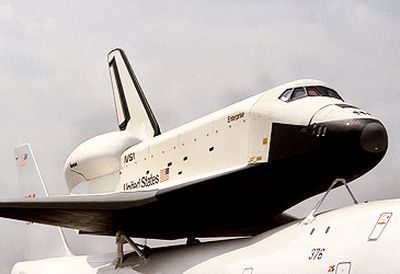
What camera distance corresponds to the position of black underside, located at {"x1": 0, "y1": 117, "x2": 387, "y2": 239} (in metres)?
16.3

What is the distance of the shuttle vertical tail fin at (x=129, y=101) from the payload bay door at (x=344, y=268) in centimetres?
1107

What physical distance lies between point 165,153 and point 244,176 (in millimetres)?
3442

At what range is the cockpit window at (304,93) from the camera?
17453 mm

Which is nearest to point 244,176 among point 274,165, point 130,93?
point 274,165

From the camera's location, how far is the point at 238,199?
718 inches

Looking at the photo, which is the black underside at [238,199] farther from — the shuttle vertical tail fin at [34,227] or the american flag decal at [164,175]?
the shuttle vertical tail fin at [34,227]

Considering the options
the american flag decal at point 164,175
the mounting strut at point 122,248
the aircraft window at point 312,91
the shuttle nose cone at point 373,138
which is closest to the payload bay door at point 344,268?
the shuttle nose cone at point 373,138

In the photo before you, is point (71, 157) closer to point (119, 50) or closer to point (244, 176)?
point (119, 50)

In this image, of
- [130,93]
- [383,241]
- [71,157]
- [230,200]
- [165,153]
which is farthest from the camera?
[130,93]

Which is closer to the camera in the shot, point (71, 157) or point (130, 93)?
point (71, 157)

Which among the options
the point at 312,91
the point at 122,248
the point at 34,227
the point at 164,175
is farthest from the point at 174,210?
the point at 34,227

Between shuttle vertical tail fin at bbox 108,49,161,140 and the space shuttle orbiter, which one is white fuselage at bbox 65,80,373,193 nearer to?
the space shuttle orbiter

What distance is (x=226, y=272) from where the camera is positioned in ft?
53.6

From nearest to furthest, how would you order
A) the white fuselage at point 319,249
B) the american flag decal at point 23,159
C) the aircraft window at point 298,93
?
the white fuselage at point 319,249 → the aircraft window at point 298,93 → the american flag decal at point 23,159
